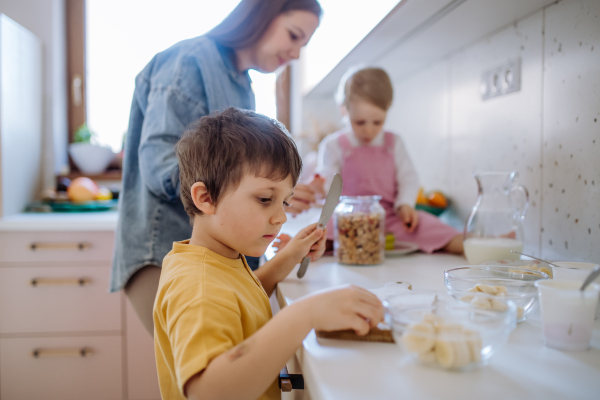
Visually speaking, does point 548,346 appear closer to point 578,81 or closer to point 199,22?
point 578,81

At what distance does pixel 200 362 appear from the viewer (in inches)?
19.8

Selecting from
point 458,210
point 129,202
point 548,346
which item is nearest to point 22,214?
point 129,202

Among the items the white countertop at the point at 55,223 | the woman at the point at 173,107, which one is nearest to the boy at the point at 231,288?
the woman at the point at 173,107

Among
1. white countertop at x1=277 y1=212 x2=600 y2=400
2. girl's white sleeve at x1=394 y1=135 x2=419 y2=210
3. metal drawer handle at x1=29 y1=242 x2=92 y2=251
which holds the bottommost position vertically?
metal drawer handle at x1=29 y1=242 x2=92 y2=251

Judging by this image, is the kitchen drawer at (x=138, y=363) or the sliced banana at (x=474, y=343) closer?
the sliced banana at (x=474, y=343)

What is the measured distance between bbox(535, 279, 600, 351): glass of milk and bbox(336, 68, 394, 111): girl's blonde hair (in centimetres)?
101

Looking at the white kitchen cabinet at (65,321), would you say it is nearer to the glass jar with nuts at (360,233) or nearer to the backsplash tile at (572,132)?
the glass jar with nuts at (360,233)

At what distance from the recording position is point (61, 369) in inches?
71.1

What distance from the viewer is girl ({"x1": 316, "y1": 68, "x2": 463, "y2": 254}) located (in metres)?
1.49

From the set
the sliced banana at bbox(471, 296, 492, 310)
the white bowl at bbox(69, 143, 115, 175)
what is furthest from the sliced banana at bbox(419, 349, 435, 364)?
the white bowl at bbox(69, 143, 115, 175)

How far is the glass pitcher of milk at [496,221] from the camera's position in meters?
0.99

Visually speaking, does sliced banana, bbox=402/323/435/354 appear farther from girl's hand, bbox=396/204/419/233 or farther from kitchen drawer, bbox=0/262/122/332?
kitchen drawer, bbox=0/262/122/332

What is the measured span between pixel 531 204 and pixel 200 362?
982mm

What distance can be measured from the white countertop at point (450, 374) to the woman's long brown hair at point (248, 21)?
2.45 feet
